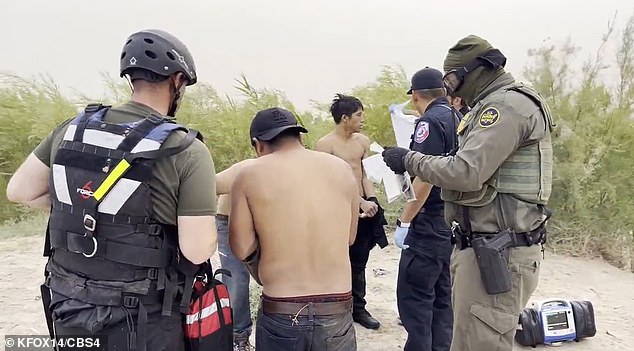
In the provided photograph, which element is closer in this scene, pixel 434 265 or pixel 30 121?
pixel 434 265

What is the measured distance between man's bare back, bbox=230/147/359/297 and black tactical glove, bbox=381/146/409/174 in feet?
1.56

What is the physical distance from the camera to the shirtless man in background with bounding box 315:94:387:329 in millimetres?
4137

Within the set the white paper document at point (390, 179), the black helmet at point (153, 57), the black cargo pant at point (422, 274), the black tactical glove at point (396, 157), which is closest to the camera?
the black helmet at point (153, 57)

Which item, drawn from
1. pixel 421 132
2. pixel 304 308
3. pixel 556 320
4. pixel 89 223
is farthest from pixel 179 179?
pixel 556 320

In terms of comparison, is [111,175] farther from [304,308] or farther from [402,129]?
[402,129]

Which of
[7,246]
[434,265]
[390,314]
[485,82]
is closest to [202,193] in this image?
[485,82]

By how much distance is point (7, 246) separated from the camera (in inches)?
252

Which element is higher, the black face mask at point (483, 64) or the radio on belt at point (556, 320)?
the black face mask at point (483, 64)

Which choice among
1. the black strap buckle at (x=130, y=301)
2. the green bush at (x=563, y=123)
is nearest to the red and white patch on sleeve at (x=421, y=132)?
the black strap buckle at (x=130, y=301)

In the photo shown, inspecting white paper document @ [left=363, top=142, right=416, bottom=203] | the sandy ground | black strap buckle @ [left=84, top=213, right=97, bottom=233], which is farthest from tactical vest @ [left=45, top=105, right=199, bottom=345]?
the sandy ground

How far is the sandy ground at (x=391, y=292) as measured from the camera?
394 cm

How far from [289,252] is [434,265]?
1.33 meters

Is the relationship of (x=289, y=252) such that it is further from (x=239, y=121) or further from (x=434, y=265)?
(x=239, y=121)

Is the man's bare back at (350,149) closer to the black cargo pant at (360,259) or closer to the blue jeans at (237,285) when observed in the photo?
the black cargo pant at (360,259)
